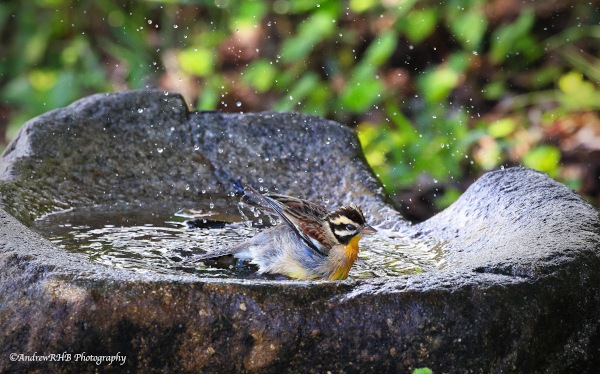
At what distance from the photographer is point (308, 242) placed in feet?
13.3

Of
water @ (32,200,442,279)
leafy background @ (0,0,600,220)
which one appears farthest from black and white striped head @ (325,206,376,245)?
leafy background @ (0,0,600,220)

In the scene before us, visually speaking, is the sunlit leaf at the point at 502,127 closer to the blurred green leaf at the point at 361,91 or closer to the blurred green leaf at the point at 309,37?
the blurred green leaf at the point at 361,91

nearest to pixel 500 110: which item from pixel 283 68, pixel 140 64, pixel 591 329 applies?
pixel 283 68

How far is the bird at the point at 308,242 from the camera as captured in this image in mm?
4062

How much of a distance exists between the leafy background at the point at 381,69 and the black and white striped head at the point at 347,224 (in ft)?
12.7

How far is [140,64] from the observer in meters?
11.1

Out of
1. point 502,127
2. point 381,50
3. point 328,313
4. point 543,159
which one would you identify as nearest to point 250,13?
point 381,50

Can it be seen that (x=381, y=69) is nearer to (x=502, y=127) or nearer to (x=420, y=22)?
(x=420, y=22)

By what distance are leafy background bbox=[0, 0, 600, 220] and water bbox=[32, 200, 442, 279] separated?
3150 mm

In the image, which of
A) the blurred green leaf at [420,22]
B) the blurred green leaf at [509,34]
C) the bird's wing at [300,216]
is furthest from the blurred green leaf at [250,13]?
the bird's wing at [300,216]

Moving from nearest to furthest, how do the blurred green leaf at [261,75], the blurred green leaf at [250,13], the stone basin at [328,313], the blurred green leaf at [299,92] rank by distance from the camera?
the stone basin at [328,313]
the blurred green leaf at [299,92]
the blurred green leaf at [261,75]
the blurred green leaf at [250,13]

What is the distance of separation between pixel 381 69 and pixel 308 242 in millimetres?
6338

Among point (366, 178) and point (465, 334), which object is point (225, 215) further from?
point (465, 334)

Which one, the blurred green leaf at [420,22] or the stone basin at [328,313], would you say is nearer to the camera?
the stone basin at [328,313]
